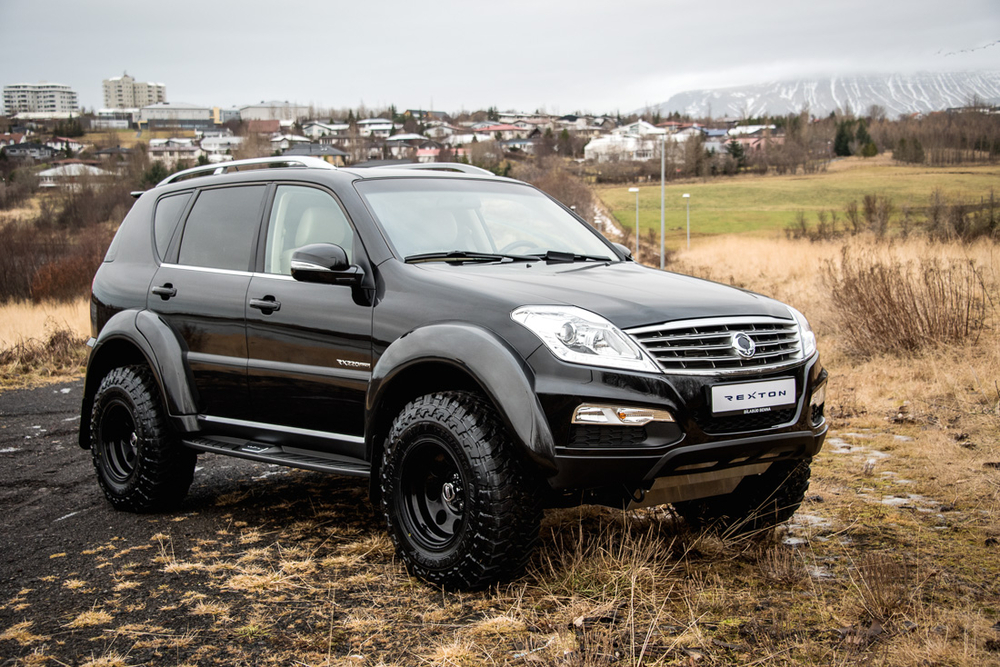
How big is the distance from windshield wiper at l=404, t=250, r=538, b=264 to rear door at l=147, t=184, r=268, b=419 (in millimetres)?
1118

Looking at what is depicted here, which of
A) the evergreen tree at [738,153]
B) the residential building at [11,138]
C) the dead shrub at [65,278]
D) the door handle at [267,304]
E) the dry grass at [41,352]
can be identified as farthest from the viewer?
the residential building at [11,138]

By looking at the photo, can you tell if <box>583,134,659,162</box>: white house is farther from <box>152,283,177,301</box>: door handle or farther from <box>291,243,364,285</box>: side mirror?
<box>291,243,364,285</box>: side mirror

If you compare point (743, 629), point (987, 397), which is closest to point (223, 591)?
point (743, 629)

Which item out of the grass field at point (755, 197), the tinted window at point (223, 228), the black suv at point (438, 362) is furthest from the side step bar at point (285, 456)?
the grass field at point (755, 197)

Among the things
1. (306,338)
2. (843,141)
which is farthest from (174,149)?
(306,338)

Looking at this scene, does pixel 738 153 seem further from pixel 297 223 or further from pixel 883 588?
pixel 883 588

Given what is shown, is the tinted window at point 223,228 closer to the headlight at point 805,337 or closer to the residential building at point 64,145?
the headlight at point 805,337

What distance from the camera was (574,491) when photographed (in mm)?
3641

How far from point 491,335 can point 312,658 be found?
139 centimetres

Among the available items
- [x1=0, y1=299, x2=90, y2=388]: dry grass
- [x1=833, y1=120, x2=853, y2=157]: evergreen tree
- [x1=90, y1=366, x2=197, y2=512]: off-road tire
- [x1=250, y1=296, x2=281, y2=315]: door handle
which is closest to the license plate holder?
[x1=250, y1=296, x2=281, y2=315]: door handle

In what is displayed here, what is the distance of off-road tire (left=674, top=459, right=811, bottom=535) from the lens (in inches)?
171

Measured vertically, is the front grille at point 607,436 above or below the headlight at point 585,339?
below

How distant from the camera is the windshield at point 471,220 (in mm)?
4402

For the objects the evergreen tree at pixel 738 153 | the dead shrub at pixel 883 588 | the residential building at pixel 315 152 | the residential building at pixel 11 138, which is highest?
the residential building at pixel 11 138
